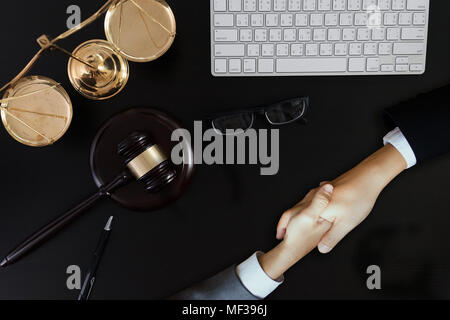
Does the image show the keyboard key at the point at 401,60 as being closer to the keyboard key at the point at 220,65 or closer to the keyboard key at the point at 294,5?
the keyboard key at the point at 294,5

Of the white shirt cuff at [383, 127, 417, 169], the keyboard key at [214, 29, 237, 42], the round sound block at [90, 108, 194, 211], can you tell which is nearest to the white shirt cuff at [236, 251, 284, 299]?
the round sound block at [90, 108, 194, 211]

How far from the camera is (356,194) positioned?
2.44 feet

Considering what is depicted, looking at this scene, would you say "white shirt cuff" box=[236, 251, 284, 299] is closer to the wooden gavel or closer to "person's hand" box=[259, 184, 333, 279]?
"person's hand" box=[259, 184, 333, 279]

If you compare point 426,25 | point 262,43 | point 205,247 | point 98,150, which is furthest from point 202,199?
point 426,25

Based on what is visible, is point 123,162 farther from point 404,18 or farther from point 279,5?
point 404,18

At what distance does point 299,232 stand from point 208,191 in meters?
0.22

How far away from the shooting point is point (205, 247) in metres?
0.83

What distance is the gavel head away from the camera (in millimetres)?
720

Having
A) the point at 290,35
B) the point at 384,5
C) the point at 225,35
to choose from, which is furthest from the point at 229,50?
the point at 384,5

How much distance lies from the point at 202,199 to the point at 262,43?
368mm

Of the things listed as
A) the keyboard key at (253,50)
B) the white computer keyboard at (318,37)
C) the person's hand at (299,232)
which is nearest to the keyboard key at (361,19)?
the white computer keyboard at (318,37)

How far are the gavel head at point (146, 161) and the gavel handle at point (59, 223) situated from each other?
0.14ft

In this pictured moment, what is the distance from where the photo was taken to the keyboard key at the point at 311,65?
79 cm
